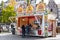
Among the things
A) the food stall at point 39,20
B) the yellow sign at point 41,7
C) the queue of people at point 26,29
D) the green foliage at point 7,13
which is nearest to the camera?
the food stall at point 39,20

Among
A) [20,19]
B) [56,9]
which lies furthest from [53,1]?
[20,19]

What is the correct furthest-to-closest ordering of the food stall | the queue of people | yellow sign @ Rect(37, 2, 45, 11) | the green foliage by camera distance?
1. the green foliage
2. the queue of people
3. yellow sign @ Rect(37, 2, 45, 11)
4. the food stall

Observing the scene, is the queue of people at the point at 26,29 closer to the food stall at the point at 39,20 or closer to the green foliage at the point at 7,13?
the food stall at the point at 39,20

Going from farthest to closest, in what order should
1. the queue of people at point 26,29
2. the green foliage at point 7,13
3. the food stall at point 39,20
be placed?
the green foliage at point 7,13, the queue of people at point 26,29, the food stall at point 39,20

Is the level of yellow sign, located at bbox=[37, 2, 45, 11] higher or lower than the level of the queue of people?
higher

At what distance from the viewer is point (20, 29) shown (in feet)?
75.2

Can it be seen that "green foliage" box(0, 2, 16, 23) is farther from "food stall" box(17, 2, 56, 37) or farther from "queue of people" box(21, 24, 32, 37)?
"queue of people" box(21, 24, 32, 37)

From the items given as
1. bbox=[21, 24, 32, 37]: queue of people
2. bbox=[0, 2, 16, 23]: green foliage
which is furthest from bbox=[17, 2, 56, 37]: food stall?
bbox=[0, 2, 16, 23]: green foliage

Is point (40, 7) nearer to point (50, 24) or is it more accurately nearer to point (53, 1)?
point (50, 24)

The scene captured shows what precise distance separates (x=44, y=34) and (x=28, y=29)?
180 centimetres

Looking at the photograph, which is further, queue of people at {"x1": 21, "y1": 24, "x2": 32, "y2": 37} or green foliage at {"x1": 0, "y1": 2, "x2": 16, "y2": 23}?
green foliage at {"x1": 0, "y1": 2, "x2": 16, "y2": 23}

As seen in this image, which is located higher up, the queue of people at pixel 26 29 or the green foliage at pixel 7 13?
the green foliage at pixel 7 13

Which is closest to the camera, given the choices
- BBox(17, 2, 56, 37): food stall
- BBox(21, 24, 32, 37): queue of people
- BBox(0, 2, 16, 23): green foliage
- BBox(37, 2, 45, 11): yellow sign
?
BBox(17, 2, 56, 37): food stall

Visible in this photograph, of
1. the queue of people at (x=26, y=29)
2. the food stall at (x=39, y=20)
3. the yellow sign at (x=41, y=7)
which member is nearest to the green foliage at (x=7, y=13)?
the food stall at (x=39, y=20)
